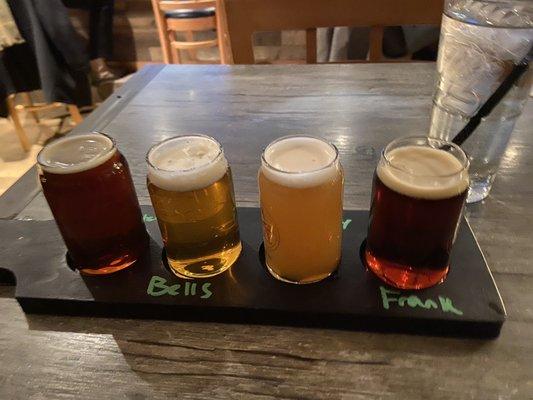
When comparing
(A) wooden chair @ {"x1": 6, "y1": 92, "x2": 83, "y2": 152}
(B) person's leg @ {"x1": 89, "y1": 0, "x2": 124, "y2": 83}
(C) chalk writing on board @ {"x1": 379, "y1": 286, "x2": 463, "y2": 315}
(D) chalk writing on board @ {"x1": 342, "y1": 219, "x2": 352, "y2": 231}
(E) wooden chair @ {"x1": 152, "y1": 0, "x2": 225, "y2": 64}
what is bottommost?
(A) wooden chair @ {"x1": 6, "y1": 92, "x2": 83, "y2": 152}

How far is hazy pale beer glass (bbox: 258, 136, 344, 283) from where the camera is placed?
54 centimetres

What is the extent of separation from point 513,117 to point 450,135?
104 mm

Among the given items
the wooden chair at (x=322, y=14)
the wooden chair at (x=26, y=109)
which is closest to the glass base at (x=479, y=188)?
the wooden chair at (x=322, y=14)

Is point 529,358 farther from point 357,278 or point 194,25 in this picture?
point 194,25

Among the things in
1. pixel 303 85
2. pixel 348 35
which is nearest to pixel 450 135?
pixel 303 85

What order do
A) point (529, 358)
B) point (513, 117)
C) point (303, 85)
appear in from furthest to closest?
point (303, 85)
point (513, 117)
point (529, 358)

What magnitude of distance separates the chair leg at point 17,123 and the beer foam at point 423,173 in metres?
2.53

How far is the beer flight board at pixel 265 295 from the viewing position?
56 cm

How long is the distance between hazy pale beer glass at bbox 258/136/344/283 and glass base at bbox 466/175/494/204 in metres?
0.30

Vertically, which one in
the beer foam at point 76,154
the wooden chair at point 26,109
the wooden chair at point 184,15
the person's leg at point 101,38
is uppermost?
the beer foam at point 76,154

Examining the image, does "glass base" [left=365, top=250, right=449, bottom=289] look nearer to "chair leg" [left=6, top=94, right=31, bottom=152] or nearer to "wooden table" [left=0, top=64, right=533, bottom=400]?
"wooden table" [left=0, top=64, right=533, bottom=400]

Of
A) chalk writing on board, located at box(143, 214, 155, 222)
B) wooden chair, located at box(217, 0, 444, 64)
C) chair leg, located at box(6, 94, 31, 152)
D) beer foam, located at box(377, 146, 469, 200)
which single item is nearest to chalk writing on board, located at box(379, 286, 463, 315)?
beer foam, located at box(377, 146, 469, 200)

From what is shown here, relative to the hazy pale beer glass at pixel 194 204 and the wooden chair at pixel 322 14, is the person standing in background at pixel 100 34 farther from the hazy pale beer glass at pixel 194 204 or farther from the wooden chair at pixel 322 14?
the hazy pale beer glass at pixel 194 204

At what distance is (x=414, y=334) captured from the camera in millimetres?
558
